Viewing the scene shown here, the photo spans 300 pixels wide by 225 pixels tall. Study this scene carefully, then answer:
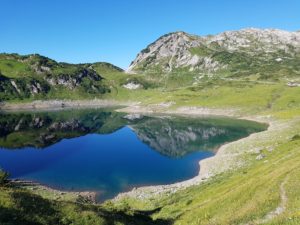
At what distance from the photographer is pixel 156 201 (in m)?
71.3

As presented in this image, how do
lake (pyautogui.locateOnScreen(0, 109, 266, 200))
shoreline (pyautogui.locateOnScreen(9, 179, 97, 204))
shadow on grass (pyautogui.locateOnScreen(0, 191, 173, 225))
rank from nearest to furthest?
shadow on grass (pyautogui.locateOnScreen(0, 191, 173, 225)) < shoreline (pyautogui.locateOnScreen(9, 179, 97, 204)) < lake (pyautogui.locateOnScreen(0, 109, 266, 200))

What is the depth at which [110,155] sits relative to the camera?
138 m

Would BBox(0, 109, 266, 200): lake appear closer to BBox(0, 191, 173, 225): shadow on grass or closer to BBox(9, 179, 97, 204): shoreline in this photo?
BBox(9, 179, 97, 204): shoreline

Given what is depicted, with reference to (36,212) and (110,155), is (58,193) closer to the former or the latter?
(110,155)

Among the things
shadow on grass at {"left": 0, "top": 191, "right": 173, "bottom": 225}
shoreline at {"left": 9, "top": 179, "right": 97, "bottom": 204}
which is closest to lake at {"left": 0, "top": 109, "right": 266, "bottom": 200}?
shoreline at {"left": 9, "top": 179, "right": 97, "bottom": 204}

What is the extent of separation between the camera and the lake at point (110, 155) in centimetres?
9781

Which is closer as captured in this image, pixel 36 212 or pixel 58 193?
pixel 36 212

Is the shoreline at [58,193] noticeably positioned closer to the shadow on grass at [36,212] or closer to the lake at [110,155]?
the lake at [110,155]

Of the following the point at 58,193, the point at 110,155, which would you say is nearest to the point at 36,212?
the point at 58,193

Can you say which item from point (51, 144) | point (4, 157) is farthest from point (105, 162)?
point (51, 144)

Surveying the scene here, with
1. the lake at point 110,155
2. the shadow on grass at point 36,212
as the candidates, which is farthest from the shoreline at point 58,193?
the shadow on grass at point 36,212

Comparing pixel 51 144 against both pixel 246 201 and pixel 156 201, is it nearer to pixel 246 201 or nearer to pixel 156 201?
pixel 156 201

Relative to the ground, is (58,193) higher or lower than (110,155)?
higher

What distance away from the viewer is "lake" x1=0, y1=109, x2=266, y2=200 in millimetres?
97812
